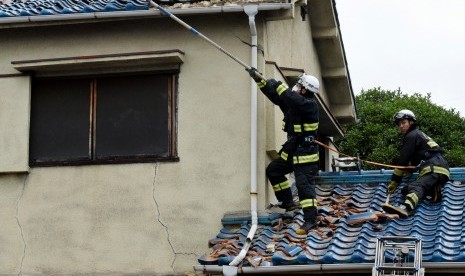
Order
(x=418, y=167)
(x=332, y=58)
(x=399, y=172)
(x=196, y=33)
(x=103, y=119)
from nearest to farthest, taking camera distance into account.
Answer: (x=196, y=33)
(x=418, y=167)
(x=399, y=172)
(x=103, y=119)
(x=332, y=58)

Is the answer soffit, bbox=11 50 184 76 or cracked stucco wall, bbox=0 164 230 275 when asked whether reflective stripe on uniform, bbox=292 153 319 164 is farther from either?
soffit, bbox=11 50 184 76

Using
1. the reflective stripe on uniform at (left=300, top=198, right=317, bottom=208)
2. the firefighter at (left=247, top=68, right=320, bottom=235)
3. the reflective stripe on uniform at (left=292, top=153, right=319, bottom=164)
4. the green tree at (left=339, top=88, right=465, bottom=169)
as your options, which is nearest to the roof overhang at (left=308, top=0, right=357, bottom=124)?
the firefighter at (left=247, top=68, right=320, bottom=235)

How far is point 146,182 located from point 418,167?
144 inches

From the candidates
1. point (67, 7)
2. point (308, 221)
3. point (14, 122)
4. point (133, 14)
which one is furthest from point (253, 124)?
point (14, 122)

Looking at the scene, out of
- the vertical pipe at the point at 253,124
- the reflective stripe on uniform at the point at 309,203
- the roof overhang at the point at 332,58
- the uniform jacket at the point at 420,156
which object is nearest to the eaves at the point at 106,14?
the vertical pipe at the point at 253,124

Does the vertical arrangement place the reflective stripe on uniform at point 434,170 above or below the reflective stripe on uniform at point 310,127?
below

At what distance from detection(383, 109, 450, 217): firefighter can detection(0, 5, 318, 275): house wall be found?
68.5 inches

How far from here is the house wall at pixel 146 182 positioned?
1197 cm

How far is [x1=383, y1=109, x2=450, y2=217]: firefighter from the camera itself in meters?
11.5

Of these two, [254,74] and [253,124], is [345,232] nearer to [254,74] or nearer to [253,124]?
[253,124]

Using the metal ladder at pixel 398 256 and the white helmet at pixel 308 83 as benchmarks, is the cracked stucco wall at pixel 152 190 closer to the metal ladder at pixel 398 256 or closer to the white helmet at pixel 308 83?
the white helmet at pixel 308 83

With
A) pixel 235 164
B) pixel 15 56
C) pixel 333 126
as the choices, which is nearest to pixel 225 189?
pixel 235 164

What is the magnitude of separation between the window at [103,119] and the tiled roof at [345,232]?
1.69 metres

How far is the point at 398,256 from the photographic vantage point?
9.55m
